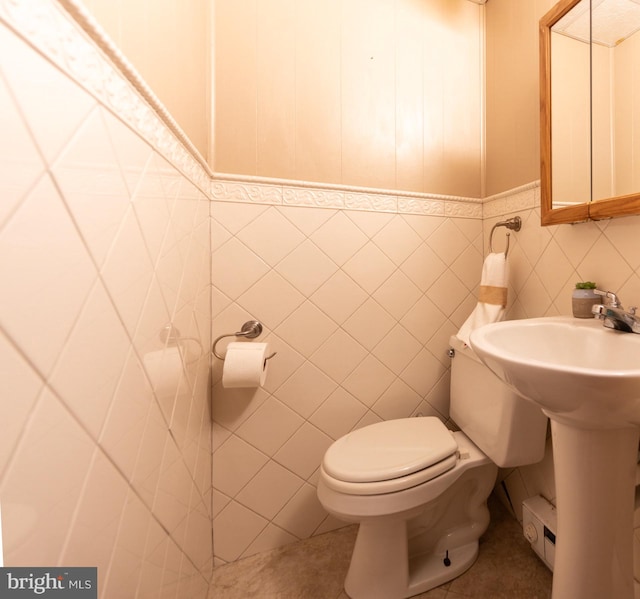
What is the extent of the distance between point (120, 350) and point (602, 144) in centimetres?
135

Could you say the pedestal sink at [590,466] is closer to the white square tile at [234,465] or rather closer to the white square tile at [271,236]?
the white square tile at [271,236]

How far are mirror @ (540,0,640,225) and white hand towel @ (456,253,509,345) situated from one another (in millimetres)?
204

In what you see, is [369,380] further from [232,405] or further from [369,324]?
[232,405]

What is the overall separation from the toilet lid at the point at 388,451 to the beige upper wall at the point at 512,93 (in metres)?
1.03

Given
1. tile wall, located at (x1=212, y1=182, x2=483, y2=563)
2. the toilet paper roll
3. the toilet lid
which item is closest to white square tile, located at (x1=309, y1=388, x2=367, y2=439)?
tile wall, located at (x1=212, y1=182, x2=483, y2=563)

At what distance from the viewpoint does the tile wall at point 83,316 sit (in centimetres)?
27

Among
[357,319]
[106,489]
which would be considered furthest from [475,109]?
[106,489]

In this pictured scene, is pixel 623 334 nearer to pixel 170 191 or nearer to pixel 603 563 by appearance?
pixel 603 563

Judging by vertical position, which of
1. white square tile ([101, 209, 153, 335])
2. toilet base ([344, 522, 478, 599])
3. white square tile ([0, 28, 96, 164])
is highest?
white square tile ([0, 28, 96, 164])

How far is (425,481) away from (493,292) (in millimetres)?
714

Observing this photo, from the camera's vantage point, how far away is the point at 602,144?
2.81ft

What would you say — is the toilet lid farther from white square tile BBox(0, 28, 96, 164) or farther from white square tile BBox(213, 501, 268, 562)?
white square tile BBox(0, 28, 96, 164)

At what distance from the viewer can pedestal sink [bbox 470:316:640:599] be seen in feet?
1.62

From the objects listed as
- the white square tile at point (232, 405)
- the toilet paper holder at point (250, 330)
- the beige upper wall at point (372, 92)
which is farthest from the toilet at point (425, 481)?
the beige upper wall at point (372, 92)
